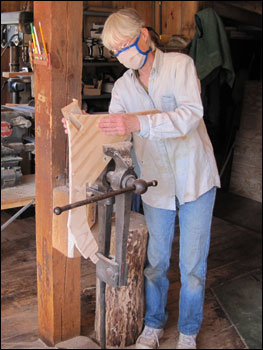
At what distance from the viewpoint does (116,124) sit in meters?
1.42

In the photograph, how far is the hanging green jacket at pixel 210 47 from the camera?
302cm

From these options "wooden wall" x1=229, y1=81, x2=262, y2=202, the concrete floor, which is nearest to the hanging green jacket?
the concrete floor

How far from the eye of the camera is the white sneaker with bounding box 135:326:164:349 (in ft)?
6.99

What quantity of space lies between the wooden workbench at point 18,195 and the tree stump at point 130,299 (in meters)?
0.45

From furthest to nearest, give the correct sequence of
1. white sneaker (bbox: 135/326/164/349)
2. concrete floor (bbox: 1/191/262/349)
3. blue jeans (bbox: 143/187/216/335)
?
concrete floor (bbox: 1/191/262/349)
white sneaker (bbox: 135/326/164/349)
blue jeans (bbox: 143/187/216/335)

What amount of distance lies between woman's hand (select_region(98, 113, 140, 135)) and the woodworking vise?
0.14ft

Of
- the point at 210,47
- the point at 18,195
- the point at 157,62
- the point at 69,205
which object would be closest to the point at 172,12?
the point at 210,47

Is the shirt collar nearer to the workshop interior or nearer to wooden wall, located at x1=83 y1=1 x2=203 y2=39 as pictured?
the workshop interior

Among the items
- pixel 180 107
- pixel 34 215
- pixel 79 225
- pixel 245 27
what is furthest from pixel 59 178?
pixel 245 27

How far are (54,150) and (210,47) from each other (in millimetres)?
1705

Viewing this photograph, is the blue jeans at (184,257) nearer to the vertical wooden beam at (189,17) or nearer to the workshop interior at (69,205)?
the workshop interior at (69,205)

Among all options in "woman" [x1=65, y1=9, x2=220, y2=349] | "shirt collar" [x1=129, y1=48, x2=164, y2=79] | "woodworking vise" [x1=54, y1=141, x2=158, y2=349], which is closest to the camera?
"woodworking vise" [x1=54, y1=141, x2=158, y2=349]

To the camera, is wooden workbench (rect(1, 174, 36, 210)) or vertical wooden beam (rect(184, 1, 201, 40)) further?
vertical wooden beam (rect(184, 1, 201, 40))

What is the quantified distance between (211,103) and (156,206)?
5.38 feet
